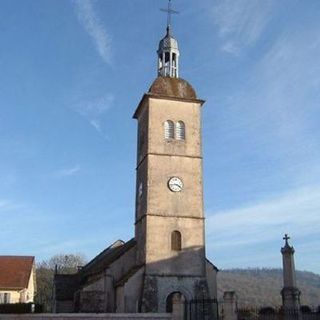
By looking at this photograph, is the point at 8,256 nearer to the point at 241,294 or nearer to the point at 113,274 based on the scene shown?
the point at 113,274

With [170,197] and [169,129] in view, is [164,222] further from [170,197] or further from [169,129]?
[169,129]

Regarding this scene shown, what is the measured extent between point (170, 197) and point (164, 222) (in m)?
1.63

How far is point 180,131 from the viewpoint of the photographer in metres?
32.9

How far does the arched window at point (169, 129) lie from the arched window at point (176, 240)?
6.35m

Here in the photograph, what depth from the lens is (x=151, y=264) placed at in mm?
29547

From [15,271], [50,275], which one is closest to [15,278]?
[15,271]

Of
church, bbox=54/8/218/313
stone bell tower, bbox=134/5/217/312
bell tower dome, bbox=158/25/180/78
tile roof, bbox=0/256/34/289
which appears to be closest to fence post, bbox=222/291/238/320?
church, bbox=54/8/218/313

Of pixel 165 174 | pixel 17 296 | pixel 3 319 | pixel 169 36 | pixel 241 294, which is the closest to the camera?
pixel 3 319

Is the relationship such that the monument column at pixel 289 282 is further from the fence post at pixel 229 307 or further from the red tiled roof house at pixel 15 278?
the red tiled roof house at pixel 15 278

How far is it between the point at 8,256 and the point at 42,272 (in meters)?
21.1

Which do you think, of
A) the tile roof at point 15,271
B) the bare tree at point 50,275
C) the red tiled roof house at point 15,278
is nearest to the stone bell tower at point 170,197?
the red tiled roof house at point 15,278

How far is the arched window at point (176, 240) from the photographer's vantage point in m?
30.3

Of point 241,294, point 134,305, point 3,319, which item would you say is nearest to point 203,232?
point 134,305

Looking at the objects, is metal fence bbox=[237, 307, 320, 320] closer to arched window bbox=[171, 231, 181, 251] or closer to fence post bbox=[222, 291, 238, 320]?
fence post bbox=[222, 291, 238, 320]
